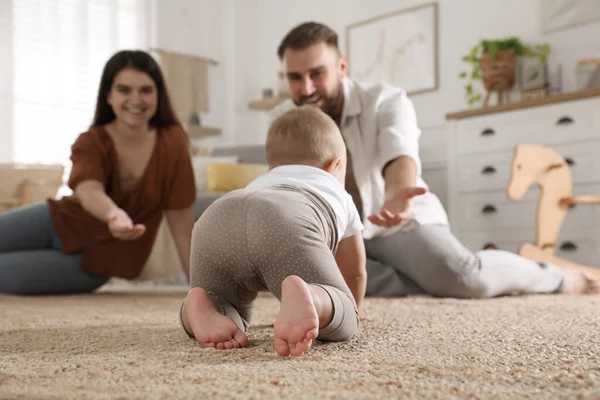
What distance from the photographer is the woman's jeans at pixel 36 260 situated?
197 centimetres

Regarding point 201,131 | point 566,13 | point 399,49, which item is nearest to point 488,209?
point 566,13

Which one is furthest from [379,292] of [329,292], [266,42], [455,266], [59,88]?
[266,42]

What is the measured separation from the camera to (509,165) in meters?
3.08

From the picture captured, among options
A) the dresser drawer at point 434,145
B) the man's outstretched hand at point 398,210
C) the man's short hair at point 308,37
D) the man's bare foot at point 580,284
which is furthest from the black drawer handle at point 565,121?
the man's outstretched hand at point 398,210

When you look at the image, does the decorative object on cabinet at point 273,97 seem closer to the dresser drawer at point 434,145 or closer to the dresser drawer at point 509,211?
the dresser drawer at point 434,145

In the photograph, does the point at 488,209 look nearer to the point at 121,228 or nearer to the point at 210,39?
the point at 121,228

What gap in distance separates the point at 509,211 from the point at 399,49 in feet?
5.04

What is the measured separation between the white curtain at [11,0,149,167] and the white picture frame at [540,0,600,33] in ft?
9.41

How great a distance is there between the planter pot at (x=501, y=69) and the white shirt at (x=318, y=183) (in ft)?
9.05

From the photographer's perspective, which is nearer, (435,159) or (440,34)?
(435,159)

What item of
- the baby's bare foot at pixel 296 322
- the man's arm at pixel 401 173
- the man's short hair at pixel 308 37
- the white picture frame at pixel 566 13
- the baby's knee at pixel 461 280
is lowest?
the baby's knee at pixel 461 280

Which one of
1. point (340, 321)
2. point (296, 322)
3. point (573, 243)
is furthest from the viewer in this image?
point (573, 243)

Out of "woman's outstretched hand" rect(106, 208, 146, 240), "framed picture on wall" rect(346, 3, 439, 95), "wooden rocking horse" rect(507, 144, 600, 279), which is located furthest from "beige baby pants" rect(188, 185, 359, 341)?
"framed picture on wall" rect(346, 3, 439, 95)

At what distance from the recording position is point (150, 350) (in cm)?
81
